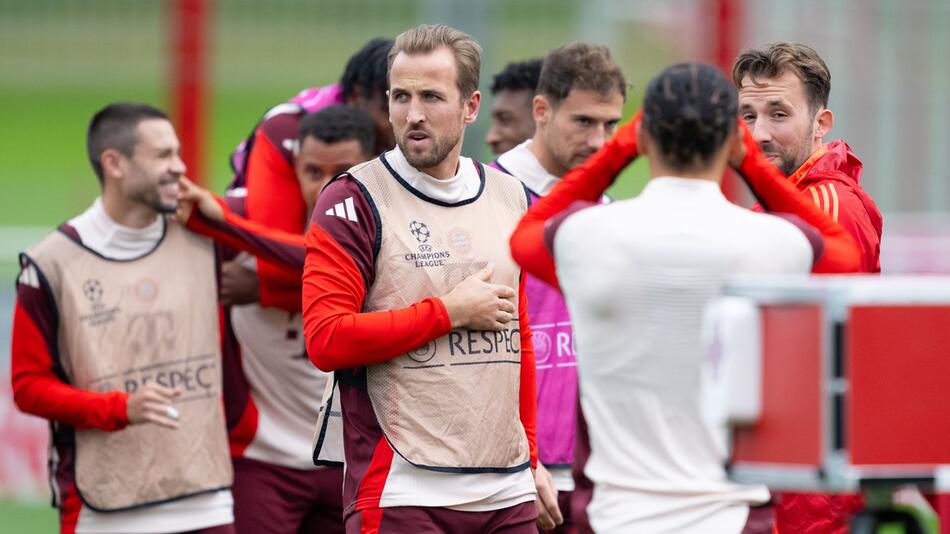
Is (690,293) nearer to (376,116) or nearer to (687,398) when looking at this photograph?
(687,398)

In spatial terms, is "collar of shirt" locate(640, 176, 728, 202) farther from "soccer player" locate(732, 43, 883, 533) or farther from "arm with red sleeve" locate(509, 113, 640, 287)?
"soccer player" locate(732, 43, 883, 533)

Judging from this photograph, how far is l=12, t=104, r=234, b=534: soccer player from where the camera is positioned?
15.8 feet

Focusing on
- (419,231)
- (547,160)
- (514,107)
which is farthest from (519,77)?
(419,231)

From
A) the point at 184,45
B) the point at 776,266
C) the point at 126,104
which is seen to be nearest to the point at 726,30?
the point at 184,45

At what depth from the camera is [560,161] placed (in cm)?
487

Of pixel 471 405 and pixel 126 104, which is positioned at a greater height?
pixel 126 104

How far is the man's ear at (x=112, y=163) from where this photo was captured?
504 centimetres

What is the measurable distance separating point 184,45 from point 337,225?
562cm

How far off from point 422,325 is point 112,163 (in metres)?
1.68

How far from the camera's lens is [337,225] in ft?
12.9

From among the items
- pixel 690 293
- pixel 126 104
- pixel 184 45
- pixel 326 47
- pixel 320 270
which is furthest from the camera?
pixel 326 47

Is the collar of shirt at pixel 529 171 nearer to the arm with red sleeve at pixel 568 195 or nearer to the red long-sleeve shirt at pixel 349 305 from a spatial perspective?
the red long-sleeve shirt at pixel 349 305

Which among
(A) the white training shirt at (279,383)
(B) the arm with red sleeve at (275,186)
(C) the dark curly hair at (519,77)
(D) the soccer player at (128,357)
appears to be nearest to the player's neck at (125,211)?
(D) the soccer player at (128,357)

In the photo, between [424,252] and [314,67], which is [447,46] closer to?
[424,252]
